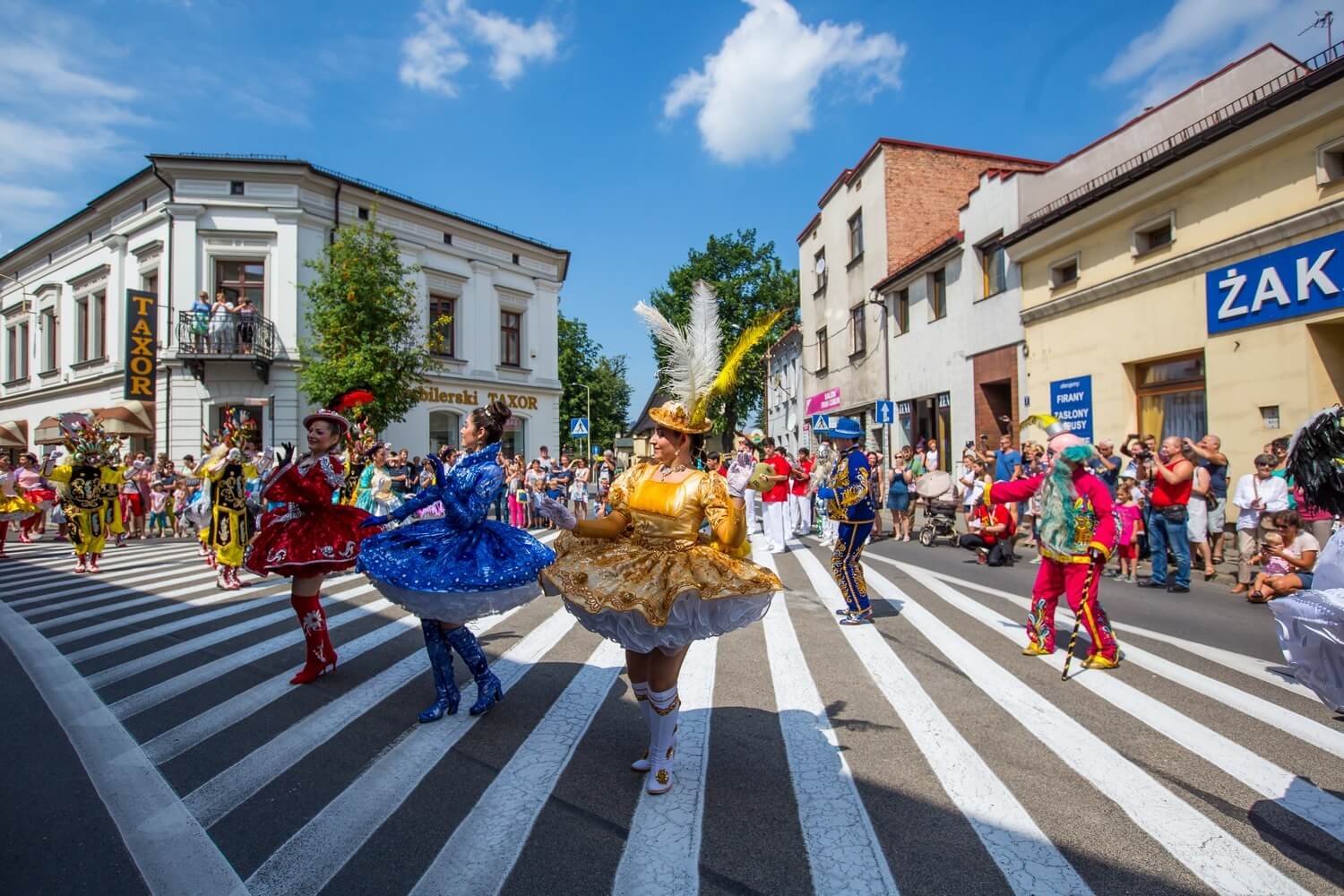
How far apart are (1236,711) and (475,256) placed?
91.3 ft

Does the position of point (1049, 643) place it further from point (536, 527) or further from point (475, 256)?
point (475, 256)

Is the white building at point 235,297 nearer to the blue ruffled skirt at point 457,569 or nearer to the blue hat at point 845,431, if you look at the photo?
the blue hat at point 845,431

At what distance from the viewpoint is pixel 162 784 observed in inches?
143

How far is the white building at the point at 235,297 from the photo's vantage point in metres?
22.0

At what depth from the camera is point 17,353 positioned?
1291 inches

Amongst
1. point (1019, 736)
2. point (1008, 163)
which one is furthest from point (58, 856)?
point (1008, 163)

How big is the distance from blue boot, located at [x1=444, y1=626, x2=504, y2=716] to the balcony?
20.5 metres

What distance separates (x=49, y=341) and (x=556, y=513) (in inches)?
1456

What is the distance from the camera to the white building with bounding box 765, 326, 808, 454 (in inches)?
1414

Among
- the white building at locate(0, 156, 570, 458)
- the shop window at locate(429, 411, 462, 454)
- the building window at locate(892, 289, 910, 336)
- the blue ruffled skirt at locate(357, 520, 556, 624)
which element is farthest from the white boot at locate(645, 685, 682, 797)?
the shop window at locate(429, 411, 462, 454)

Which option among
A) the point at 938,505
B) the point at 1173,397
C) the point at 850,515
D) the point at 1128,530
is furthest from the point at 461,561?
the point at 1173,397

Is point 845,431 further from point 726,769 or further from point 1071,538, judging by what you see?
point 726,769

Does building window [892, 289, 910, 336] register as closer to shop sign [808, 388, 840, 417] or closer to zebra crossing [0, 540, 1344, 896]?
shop sign [808, 388, 840, 417]

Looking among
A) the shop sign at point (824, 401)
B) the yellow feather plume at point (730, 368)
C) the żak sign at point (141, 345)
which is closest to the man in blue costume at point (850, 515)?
the yellow feather plume at point (730, 368)
